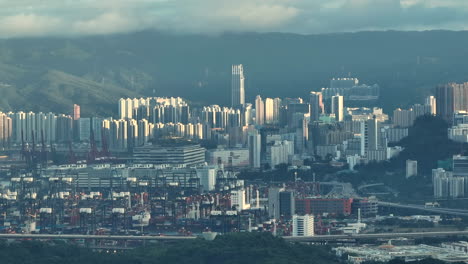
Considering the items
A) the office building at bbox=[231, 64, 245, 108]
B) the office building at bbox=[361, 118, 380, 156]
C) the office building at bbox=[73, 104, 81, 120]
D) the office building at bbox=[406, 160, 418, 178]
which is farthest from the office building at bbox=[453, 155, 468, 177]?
the office building at bbox=[231, 64, 245, 108]

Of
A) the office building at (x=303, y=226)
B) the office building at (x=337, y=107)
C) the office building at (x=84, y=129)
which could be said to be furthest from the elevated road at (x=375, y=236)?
the office building at (x=337, y=107)

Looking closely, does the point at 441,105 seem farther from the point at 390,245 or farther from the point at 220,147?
the point at 390,245

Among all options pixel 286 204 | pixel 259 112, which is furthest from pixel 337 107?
pixel 286 204

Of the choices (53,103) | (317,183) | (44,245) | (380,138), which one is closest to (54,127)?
(53,103)

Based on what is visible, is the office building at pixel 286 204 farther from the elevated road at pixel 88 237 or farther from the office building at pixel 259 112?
the office building at pixel 259 112

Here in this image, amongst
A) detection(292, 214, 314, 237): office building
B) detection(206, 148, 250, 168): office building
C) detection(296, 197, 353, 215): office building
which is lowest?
detection(292, 214, 314, 237): office building

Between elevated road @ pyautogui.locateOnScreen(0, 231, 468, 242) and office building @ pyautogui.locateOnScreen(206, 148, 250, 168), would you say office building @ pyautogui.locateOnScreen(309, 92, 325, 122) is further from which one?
elevated road @ pyautogui.locateOnScreen(0, 231, 468, 242)

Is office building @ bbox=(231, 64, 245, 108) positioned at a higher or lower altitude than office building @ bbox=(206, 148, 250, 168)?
higher
